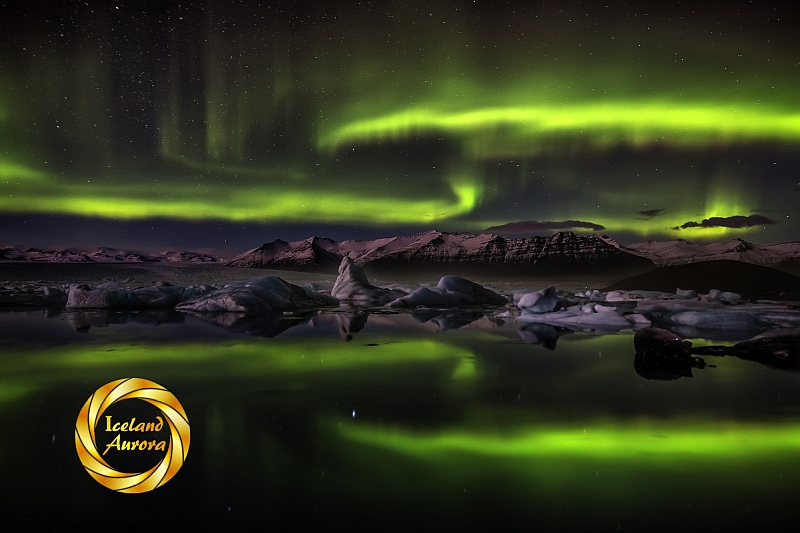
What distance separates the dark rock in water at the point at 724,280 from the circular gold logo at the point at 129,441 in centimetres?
4543

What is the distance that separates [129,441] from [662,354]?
372 inches

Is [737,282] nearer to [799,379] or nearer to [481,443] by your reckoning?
[799,379]

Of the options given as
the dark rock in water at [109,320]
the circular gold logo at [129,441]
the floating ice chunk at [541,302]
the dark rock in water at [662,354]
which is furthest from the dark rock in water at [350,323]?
the circular gold logo at [129,441]

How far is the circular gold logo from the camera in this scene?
4672 mm

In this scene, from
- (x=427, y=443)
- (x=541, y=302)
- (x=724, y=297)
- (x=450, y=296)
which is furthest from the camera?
(x=724, y=297)

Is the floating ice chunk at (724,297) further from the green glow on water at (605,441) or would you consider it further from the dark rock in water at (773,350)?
the green glow on water at (605,441)

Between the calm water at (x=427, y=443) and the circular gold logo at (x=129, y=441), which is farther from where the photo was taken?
the circular gold logo at (x=129, y=441)

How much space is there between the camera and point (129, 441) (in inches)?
216

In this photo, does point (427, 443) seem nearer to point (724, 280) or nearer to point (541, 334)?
point (541, 334)

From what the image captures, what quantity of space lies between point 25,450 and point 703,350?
12.5 meters

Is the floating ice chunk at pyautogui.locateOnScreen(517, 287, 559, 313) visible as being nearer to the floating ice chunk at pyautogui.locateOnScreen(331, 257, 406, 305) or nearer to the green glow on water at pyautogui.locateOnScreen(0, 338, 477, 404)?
the green glow on water at pyautogui.locateOnScreen(0, 338, 477, 404)

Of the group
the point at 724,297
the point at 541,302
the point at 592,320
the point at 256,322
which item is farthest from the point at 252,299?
the point at 724,297

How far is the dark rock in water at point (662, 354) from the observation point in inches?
408

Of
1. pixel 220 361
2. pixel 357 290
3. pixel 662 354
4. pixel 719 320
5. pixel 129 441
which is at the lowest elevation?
pixel 357 290
